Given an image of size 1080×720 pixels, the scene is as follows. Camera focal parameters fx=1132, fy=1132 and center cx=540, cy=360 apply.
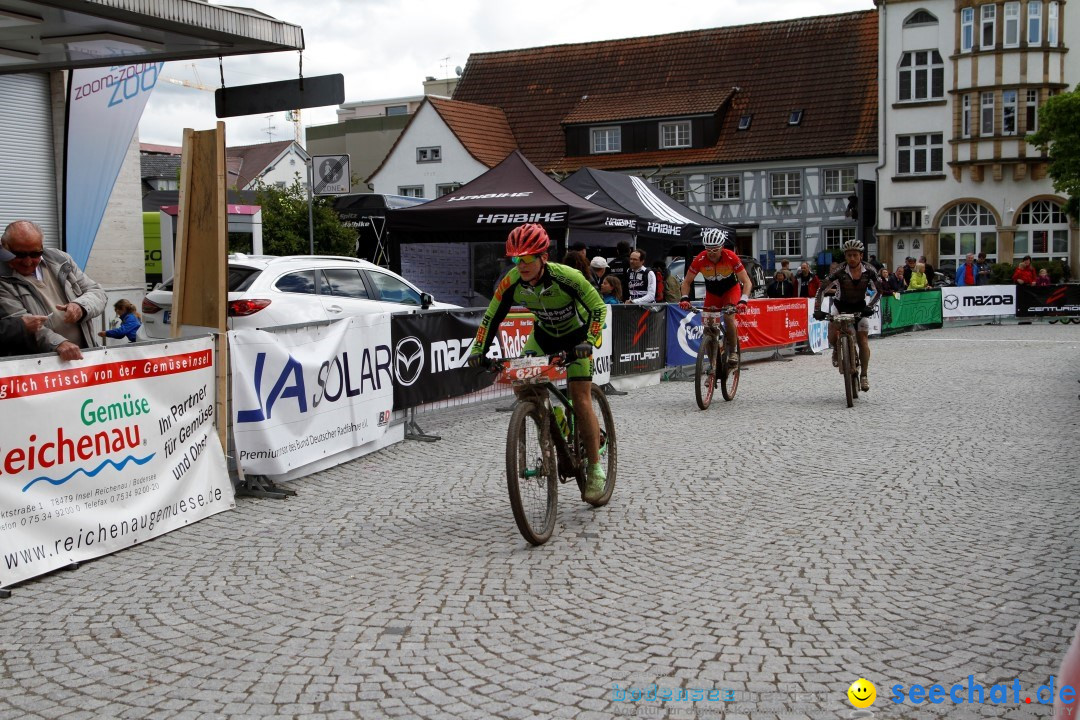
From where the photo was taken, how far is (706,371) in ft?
42.8

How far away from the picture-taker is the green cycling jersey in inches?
284

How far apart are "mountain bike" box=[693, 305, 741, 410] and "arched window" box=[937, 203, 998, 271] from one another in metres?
39.0

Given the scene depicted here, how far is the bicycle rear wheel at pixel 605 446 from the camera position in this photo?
754 centimetres

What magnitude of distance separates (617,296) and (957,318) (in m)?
18.9

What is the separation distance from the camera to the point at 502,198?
762 inches

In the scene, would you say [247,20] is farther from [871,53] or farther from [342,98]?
[871,53]

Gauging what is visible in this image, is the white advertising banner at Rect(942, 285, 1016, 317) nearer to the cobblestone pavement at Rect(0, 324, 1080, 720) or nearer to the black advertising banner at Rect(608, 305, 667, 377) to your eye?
the black advertising banner at Rect(608, 305, 667, 377)

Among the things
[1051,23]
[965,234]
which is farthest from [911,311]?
[1051,23]

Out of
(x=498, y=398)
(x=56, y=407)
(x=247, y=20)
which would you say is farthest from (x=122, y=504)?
(x=498, y=398)

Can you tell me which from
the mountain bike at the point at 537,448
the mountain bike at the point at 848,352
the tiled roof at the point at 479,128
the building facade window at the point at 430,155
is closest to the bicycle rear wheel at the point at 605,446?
the mountain bike at the point at 537,448

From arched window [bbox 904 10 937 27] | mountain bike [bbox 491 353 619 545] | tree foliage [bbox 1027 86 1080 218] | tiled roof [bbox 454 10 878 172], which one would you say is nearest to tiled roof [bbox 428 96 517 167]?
tiled roof [bbox 454 10 878 172]

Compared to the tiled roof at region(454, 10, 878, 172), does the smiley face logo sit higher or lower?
lower

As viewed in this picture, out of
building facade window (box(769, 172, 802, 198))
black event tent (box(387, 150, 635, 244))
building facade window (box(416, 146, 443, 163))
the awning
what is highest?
building facade window (box(416, 146, 443, 163))

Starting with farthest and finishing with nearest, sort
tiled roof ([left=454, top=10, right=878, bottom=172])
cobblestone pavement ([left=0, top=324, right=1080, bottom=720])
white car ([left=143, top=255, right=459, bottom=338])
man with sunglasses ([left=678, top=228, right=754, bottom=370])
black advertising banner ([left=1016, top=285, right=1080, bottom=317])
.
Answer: tiled roof ([left=454, top=10, right=878, bottom=172]) < black advertising banner ([left=1016, top=285, right=1080, bottom=317]) < man with sunglasses ([left=678, top=228, right=754, bottom=370]) < white car ([left=143, top=255, right=459, bottom=338]) < cobblestone pavement ([left=0, top=324, right=1080, bottom=720])
